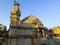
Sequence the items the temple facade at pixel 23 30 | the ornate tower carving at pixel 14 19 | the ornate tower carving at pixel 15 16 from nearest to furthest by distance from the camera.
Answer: the temple facade at pixel 23 30 → the ornate tower carving at pixel 14 19 → the ornate tower carving at pixel 15 16

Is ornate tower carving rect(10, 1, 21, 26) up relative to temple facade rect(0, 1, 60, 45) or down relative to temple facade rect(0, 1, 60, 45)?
up

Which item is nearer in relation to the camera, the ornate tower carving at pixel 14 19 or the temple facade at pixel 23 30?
the temple facade at pixel 23 30

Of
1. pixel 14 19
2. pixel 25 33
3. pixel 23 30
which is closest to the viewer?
pixel 25 33

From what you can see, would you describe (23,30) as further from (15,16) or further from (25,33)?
(15,16)

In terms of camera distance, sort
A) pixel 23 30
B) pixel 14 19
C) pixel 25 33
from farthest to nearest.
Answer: pixel 14 19
pixel 23 30
pixel 25 33

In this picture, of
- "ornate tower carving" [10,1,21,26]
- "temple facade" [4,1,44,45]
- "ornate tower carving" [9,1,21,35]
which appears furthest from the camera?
"ornate tower carving" [10,1,21,26]

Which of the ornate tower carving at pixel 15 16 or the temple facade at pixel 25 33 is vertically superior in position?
the ornate tower carving at pixel 15 16

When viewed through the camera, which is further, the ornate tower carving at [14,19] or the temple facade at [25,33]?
the ornate tower carving at [14,19]

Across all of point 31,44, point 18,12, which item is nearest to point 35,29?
point 31,44

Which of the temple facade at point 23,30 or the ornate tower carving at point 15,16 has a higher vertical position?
the ornate tower carving at point 15,16

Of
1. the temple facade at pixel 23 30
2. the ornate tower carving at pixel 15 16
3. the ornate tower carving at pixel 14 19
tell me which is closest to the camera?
the temple facade at pixel 23 30

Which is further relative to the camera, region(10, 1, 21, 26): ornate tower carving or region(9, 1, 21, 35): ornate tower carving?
region(10, 1, 21, 26): ornate tower carving

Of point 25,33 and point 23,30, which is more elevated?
point 23,30

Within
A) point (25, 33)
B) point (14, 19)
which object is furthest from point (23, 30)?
point (14, 19)
